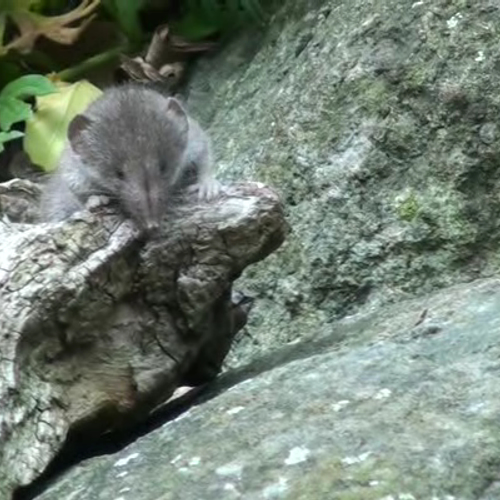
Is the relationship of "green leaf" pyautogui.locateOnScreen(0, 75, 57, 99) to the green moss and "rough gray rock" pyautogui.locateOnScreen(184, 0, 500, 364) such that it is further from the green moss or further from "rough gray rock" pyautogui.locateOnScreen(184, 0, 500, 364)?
the green moss

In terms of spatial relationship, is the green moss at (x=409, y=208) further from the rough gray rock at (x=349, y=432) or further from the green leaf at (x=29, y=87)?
the green leaf at (x=29, y=87)

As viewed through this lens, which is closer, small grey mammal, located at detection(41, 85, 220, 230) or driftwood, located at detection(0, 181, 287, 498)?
driftwood, located at detection(0, 181, 287, 498)

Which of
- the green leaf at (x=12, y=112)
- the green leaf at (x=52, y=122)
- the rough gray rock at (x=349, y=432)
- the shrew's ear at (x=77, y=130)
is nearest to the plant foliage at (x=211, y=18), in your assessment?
the green leaf at (x=52, y=122)

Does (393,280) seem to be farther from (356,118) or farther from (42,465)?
(42,465)

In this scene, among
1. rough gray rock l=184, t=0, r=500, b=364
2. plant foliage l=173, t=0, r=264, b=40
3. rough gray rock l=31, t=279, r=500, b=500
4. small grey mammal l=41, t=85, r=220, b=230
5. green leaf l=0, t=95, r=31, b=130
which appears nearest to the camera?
rough gray rock l=31, t=279, r=500, b=500

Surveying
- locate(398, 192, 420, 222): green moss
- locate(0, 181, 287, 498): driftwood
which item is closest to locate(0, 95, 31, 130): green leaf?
locate(398, 192, 420, 222): green moss
